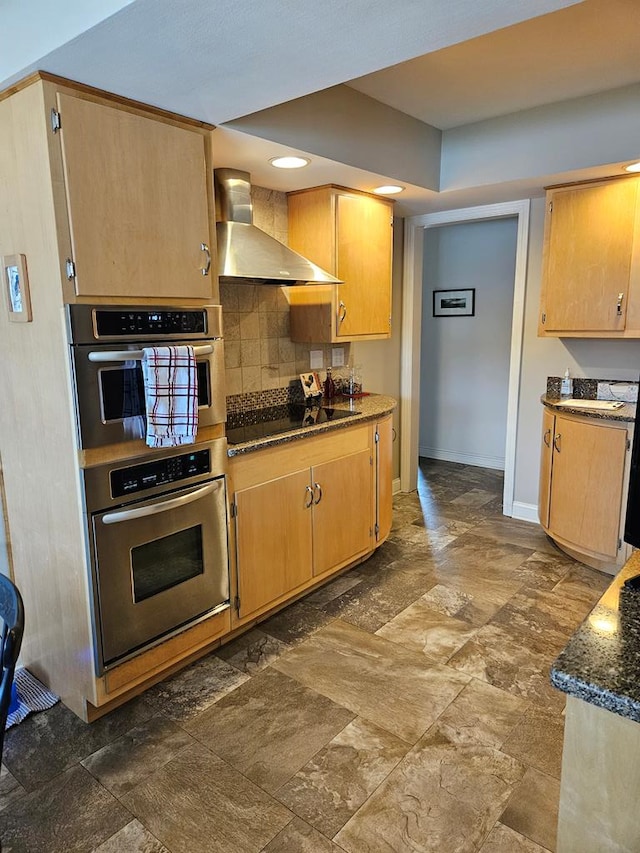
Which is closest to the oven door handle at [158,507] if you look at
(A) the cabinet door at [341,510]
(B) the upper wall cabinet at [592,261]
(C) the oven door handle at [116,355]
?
(C) the oven door handle at [116,355]

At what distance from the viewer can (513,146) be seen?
3.23 m

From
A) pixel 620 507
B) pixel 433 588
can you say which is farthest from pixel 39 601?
pixel 620 507

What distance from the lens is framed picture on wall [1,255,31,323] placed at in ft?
6.39

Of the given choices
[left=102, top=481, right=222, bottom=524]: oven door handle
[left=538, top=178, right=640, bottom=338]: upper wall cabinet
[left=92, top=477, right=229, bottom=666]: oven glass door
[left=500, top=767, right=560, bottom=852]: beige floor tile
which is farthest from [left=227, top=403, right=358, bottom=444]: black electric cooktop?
[left=500, top=767, right=560, bottom=852]: beige floor tile

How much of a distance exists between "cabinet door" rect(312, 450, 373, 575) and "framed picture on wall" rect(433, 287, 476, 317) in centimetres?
266

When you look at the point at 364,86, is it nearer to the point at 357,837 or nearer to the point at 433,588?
the point at 433,588

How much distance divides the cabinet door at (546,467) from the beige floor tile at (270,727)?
6.59 ft

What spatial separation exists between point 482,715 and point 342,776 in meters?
0.60

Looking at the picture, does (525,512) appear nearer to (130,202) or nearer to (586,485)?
(586,485)

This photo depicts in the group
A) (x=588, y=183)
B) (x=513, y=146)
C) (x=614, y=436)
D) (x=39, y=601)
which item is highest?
(x=513, y=146)

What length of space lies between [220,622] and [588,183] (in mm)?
3083

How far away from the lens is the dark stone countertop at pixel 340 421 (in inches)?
98.2

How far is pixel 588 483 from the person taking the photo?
3238mm

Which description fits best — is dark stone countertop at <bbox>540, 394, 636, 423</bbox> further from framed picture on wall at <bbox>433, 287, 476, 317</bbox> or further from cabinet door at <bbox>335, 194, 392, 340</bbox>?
framed picture on wall at <bbox>433, 287, 476, 317</bbox>
